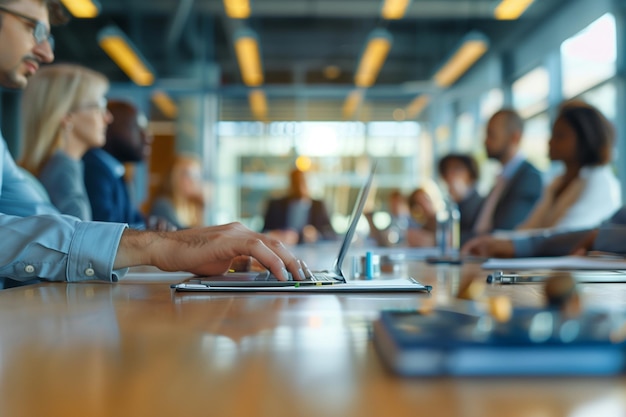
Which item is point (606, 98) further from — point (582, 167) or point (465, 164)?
point (582, 167)

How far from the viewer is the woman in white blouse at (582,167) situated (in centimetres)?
326

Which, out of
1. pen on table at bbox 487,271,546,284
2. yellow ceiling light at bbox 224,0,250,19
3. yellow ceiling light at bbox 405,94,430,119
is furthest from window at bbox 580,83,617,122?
pen on table at bbox 487,271,546,284

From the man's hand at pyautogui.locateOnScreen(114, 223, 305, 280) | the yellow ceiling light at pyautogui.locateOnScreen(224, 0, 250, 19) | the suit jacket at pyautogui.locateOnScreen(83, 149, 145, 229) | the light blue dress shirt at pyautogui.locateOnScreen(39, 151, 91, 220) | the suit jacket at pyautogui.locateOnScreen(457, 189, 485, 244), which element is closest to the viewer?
the man's hand at pyautogui.locateOnScreen(114, 223, 305, 280)

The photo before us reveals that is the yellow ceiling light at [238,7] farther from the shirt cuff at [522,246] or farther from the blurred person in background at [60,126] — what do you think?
the shirt cuff at [522,246]

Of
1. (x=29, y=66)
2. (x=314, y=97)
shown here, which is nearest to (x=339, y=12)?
(x=314, y=97)

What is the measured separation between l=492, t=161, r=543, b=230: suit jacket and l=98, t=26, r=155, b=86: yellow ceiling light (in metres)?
4.60

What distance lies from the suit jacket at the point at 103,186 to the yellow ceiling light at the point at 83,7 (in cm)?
222

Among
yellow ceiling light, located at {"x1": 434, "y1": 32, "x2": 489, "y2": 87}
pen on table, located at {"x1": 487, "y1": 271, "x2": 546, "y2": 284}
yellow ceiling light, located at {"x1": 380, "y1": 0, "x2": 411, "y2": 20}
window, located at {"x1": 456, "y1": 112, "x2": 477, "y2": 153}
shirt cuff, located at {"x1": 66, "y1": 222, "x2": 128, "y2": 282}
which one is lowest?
pen on table, located at {"x1": 487, "y1": 271, "x2": 546, "y2": 284}

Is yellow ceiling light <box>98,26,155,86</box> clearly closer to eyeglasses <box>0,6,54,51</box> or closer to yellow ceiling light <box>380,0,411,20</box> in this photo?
yellow ceiling light <box>380,0,411,20</box>

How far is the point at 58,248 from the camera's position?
1304 mm

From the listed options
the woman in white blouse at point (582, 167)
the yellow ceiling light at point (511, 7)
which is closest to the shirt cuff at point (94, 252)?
the woman in white blouse at point (582, 167)

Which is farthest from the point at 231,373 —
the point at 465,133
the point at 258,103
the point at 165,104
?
the point at 465,133

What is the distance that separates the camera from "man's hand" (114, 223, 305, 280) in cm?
117

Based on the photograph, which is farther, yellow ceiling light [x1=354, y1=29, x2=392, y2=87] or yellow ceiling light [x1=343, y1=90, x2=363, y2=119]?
yellow ceiling light [x1=343, y1=90, x2=363, y2=119]
